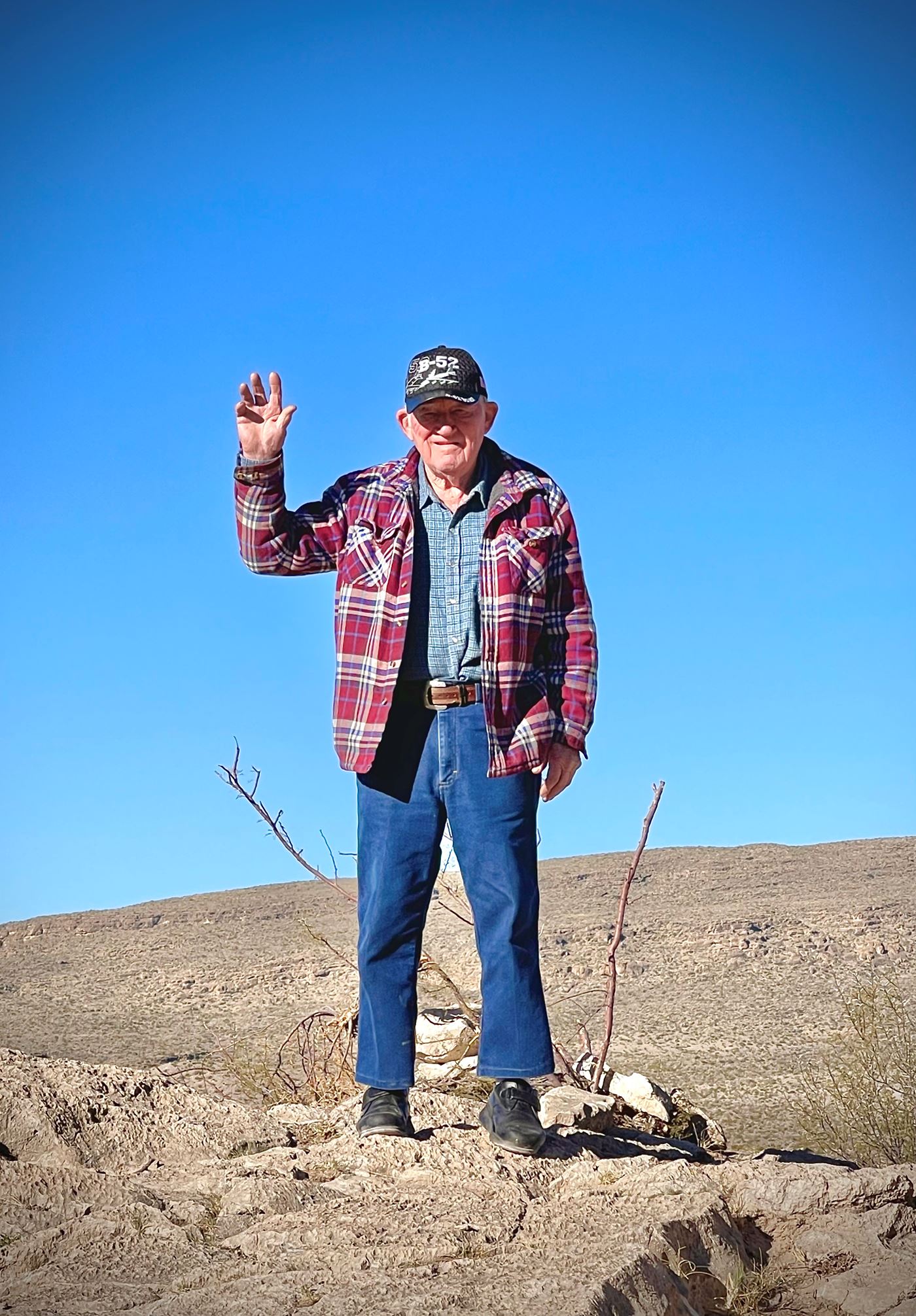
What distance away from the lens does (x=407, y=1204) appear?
3.19 metres

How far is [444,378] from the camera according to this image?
3.77m

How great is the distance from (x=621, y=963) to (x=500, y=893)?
7.70 metres

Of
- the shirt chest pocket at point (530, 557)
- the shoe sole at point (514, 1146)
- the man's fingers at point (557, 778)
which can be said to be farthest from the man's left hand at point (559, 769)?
the shoe sole at point (514, 1146)

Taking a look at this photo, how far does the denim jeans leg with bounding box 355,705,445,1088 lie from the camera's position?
372 cm

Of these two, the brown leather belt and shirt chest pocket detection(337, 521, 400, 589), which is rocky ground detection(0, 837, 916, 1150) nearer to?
the brown leather belt

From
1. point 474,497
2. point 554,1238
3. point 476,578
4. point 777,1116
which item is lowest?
point 777,1116

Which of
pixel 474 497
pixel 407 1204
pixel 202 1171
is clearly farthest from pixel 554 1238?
pixel 474 497

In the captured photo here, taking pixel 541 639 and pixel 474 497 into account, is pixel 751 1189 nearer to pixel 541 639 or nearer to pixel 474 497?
pixel 541 639

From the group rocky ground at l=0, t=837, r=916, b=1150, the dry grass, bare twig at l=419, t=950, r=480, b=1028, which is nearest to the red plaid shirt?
the dry grass

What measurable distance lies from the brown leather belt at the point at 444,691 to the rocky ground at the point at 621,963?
3943 mm

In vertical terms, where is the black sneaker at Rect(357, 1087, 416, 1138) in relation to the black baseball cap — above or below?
below

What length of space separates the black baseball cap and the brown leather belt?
0.84 meters

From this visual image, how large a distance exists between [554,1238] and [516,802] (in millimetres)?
1193

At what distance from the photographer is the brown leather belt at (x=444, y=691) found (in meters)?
3.68
